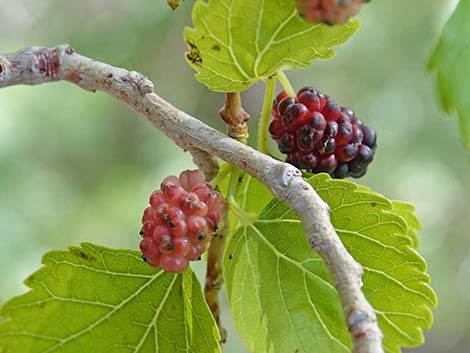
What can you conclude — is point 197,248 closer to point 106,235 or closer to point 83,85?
point 83,85

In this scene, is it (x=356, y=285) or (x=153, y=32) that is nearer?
(x=356, y=285)

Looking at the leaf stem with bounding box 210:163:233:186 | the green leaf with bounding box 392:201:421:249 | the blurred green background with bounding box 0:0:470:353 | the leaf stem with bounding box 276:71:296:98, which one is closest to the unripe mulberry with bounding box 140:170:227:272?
the leaf stem with bounding box 210:163:233:186

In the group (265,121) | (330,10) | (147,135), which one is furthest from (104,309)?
(147,135)

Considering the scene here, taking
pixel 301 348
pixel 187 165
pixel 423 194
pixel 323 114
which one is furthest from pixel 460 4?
pixel 423 194

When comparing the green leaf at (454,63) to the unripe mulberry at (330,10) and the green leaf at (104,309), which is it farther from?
the green leaf at (104,309)

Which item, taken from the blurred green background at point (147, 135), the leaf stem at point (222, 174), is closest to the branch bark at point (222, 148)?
the leaf stem at point (222, 174)

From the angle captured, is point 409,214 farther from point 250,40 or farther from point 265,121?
point 250,40
